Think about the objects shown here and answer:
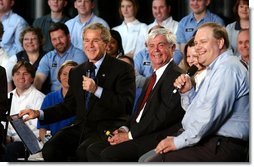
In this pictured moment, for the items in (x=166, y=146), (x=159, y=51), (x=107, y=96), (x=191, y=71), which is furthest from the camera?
(x=107, y=96)

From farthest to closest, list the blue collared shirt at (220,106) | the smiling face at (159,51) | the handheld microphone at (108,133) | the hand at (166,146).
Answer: the handheld microphone at (108,133) → the smiling face at (159,51) → the hand at (166,146) → the blue collared shirt at (220,106)

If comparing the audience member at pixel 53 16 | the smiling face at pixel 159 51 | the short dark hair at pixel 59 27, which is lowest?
the smiling face at pixel 159 51

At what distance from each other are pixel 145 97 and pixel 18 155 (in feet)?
2.91

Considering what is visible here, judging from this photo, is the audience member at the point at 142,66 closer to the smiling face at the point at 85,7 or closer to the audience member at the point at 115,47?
the audience member at the point at 115,47

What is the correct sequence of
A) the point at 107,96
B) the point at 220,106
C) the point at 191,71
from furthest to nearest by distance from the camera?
the point at 107,96, the point at 191,71, the point at 220,106

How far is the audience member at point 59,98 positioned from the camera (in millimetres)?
4832

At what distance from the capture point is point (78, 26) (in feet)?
15.7

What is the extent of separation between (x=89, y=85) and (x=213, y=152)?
951 mm

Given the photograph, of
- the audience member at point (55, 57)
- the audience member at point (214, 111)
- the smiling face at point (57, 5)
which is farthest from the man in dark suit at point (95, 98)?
the audience member at point (214, 111)

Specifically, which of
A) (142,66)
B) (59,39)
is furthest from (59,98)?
(142,66)

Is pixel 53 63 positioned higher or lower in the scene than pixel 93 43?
lower

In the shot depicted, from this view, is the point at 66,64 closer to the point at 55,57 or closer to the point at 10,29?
the point at 55,57

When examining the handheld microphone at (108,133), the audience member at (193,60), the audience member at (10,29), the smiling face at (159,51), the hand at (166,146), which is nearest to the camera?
the hand at (166,146)

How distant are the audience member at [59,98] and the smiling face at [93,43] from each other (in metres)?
0.14
